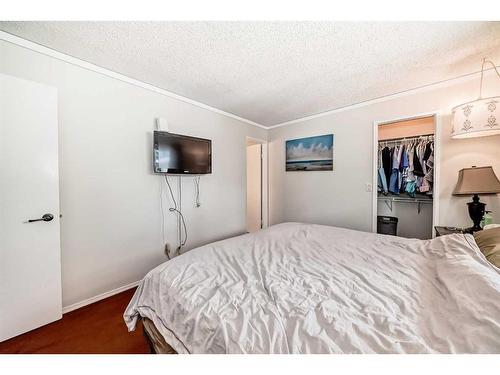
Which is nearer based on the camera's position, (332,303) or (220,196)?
(332,303)

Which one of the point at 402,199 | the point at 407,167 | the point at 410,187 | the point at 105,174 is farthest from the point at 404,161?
the point at 105,174

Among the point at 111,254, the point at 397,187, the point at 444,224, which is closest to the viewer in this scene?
the point at 111,254

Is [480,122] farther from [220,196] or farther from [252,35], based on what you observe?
[220,196]

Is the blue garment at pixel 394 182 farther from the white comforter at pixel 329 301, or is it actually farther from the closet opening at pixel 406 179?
the white comforter at pixel 329 301

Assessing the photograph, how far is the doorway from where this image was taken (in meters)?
3.55

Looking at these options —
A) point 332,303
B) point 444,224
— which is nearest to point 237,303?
point 332,303

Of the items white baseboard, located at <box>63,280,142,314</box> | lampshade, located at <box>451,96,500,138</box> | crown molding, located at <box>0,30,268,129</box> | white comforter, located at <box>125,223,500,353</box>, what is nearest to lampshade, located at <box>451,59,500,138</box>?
lampshade, located at <box>451,96,500,138</box>

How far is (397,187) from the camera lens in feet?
8.66

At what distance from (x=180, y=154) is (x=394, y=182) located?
287 centimetres

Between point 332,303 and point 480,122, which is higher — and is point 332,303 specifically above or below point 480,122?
below

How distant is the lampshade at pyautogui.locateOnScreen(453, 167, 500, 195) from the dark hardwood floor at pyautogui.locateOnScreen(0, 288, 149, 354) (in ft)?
9.55

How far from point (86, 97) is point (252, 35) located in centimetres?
152

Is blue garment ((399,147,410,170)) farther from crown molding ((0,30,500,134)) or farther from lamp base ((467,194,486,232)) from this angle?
lamp base ((467,194,486,232))
